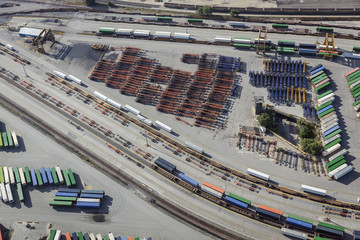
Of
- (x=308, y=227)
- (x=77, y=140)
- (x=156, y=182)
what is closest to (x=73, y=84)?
(x=77, y=140)

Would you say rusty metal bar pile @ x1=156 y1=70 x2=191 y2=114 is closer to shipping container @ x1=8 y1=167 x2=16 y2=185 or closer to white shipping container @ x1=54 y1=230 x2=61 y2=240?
shipping container @ x1=8 y1=167 x2=16 y2=185

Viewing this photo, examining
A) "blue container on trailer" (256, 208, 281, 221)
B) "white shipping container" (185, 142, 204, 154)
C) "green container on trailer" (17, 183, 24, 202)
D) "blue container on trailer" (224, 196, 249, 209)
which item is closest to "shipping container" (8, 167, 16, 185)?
"green container on trailer" (17, 183, 24, 202)

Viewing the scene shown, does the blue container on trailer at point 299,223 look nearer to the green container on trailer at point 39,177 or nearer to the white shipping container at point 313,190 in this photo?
the white shipping container at point 313,190

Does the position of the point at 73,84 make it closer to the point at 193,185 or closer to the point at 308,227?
the point at 193,185

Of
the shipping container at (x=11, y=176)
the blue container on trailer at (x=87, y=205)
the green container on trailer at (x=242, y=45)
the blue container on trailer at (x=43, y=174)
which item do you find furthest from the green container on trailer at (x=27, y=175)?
the green container on trailer at (x=242, y=45)

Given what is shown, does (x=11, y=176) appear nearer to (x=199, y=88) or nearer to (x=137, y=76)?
(x=137, y=76)

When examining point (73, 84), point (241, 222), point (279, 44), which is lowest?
→ point (241, 222)

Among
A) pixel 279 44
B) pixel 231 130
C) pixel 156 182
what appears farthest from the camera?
pixel 279 44
